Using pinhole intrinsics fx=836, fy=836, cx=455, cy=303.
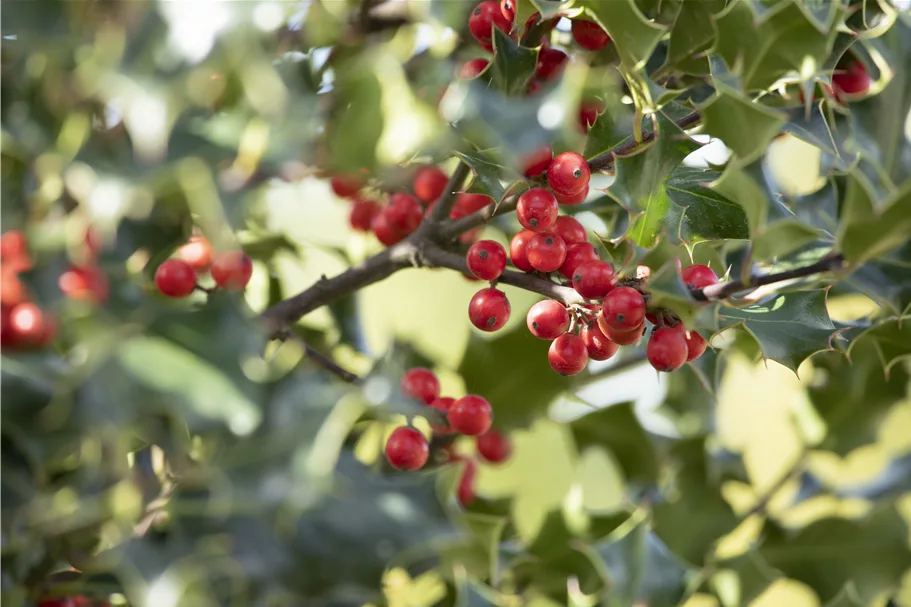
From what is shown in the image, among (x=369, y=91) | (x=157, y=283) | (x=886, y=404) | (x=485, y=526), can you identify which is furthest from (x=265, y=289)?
(x=886, y=404)

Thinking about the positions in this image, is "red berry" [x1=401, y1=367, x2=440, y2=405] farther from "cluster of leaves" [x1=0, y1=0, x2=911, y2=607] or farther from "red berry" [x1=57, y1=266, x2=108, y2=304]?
"red berry" [x1=57, y1=266, x2=108, y2=304]

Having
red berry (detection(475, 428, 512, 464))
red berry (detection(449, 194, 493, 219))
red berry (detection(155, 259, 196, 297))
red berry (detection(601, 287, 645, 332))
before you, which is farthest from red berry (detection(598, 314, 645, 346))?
red berry (detection(475, 428, 512, 464))

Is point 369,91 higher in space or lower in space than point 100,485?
higher

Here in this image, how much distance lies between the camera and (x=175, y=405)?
A: 40 centimetres

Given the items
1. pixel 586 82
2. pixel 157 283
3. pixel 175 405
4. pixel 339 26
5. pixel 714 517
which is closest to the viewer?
pixel 175 405

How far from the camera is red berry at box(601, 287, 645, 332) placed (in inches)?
20.0

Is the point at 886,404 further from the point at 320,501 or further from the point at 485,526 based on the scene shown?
the point at 320,501

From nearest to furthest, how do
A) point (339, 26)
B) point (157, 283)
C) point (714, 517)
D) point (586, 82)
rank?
1. point (586, 82)
2. point (157, 283)
3. point (339, 26)
4. point (714, 517)

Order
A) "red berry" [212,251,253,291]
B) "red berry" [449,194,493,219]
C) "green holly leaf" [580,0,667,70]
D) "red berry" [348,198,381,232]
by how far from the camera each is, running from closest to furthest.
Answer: "green holly leaf" [580,0,667,70] < "red berry" [212,251,253,291] < "red berry" [449,194,493,219] < "red berry" [348,198,381,232]

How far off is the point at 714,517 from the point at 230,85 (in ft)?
2.30

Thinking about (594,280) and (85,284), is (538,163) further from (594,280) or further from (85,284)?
(85,284)

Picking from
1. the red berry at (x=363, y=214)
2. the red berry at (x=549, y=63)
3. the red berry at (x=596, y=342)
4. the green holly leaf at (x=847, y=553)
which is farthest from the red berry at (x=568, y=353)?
the green holly leaf at (x=847, y=553)

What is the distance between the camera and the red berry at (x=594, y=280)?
1.78ft

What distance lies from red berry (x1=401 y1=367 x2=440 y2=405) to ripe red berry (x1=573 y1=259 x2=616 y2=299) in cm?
26
